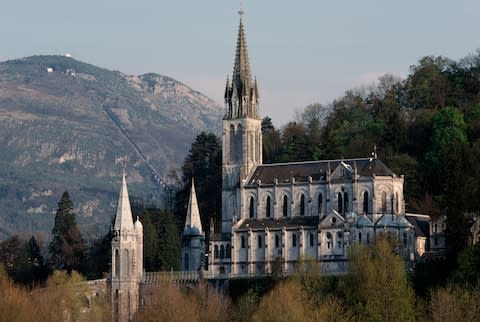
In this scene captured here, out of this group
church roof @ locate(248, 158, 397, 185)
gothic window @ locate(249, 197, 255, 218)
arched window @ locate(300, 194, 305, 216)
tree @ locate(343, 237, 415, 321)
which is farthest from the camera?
gothic window @ locate(249, 197, 255, 218)

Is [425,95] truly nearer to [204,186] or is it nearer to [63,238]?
[204,186]

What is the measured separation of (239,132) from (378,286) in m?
30.5

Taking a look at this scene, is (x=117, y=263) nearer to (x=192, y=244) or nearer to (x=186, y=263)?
(x=186, y=263)

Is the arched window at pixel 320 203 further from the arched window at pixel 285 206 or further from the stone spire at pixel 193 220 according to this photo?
the stone spire at pixel 193 220

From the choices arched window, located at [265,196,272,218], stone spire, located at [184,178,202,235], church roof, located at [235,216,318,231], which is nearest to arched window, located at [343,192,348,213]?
church roof, located at [235,216,318,231]

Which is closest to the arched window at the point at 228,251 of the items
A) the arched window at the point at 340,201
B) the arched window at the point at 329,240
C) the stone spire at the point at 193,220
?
the stone spire at the point at 193,220

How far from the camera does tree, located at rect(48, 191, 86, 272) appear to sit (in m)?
117

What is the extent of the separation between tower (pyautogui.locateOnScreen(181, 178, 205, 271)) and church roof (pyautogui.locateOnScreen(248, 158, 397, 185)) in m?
5.68

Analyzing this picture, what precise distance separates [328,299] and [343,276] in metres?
8.64

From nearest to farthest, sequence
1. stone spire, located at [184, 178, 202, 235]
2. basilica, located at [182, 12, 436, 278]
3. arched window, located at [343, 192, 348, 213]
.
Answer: basilica, located at [182, 12, 436, 278] → arched window, located at [343, 192, 348, 213] → stone spire, located at [184, 178, 202, 235]

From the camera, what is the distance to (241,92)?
349 ft

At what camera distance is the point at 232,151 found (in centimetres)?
10569

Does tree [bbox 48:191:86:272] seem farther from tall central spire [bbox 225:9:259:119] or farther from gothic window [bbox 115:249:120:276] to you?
tall central spire [bbox 225:9:259:119]

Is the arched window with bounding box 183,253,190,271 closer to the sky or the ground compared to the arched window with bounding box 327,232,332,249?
closer to the ground
